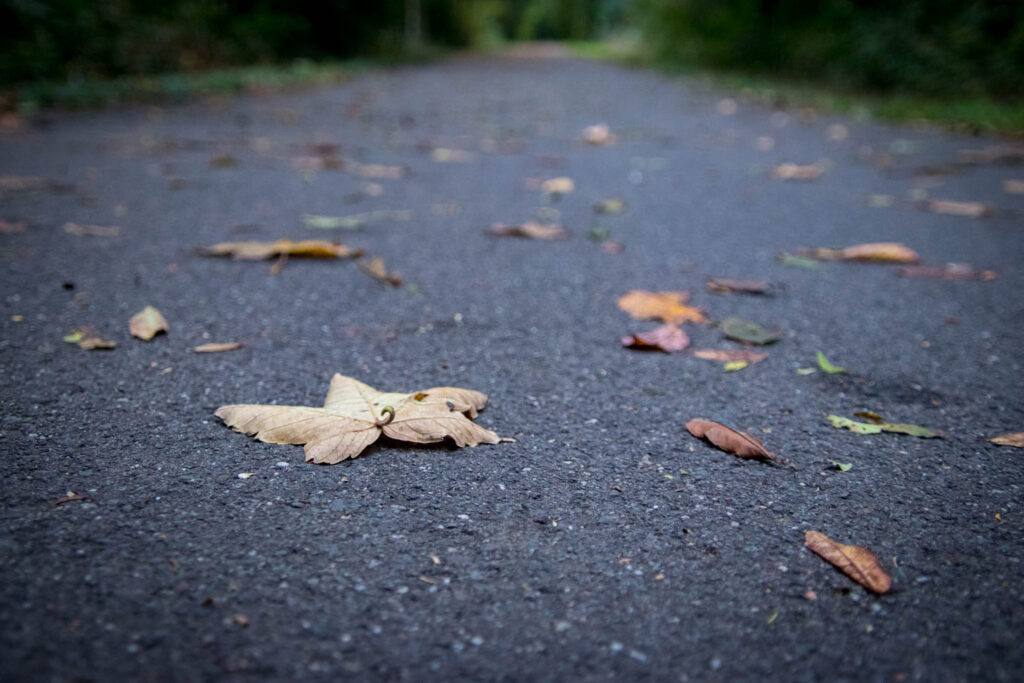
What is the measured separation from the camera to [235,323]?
1899 mm

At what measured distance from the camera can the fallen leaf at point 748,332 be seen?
1886 mm

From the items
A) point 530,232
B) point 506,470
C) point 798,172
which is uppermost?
point 798,172

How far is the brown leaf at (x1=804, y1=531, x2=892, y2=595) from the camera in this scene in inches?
40.2

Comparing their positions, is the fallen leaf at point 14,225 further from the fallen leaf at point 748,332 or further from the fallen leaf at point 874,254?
the fallen leaf at point 874,254

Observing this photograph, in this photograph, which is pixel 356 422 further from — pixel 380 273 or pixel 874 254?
pixel 874 254

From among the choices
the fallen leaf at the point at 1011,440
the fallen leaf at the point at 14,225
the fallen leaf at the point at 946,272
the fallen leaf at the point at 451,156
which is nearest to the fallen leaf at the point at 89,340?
the fallen leaf at the point at 14,225

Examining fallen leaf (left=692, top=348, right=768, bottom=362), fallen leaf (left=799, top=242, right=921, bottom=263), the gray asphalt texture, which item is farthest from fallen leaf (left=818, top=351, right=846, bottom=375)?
fallen leaf (left=799, top=242, right=921, bottom=263)

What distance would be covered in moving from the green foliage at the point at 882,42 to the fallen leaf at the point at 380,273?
25.0ft

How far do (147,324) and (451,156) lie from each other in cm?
326

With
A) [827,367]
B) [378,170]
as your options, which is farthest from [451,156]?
[827,367]

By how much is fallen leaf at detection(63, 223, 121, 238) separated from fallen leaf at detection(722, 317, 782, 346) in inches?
84.0

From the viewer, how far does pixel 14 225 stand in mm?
2729

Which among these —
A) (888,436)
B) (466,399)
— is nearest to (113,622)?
(466,399)

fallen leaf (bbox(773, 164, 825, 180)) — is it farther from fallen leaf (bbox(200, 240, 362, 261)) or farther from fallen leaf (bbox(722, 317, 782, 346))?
fallen leaf (bbox(200, 240, 362, 261))
